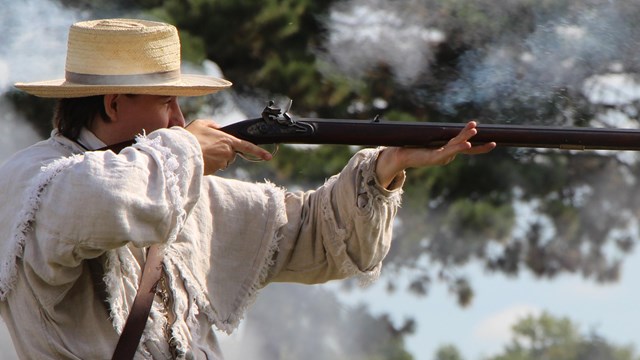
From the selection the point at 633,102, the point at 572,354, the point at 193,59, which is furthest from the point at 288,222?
the point at 572,354

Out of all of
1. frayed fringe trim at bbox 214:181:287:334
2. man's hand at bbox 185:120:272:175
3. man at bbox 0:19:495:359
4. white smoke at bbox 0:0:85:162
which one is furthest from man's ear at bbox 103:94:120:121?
white smoke at bbox 0:0:85:162

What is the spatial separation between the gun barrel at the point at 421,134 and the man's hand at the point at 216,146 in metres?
0.10

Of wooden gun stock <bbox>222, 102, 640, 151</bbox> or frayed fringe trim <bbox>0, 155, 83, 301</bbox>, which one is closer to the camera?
frayed fringe trim <bbox>0, 155, 83, 301</bbox>

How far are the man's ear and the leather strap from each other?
38cm

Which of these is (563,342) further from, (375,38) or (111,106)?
(111,106)

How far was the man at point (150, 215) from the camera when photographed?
396 centimetres

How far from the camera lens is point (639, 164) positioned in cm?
951

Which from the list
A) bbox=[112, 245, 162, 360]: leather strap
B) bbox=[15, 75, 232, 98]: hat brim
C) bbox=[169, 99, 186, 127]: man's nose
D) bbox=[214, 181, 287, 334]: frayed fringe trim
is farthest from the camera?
bbox=[214, 181, 287, 334]: frayed fringe trim

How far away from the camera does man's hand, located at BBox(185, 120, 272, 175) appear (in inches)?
166

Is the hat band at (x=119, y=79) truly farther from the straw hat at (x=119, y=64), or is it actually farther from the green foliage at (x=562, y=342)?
Result: the green foliage at (x=562, y=342)

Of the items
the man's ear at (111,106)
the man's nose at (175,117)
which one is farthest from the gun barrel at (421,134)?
the man's ear at (111,106)

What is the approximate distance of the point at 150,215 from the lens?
395cm

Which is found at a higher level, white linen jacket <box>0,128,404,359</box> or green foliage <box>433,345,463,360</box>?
white linen jacket <box>0,128,404,359</box>

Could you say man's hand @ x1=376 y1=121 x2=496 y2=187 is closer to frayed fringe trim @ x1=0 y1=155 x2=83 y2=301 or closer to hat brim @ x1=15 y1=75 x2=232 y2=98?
hat brim @ x1=15 y1=75 x2=232 y2=98
